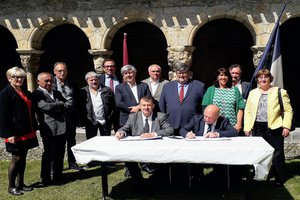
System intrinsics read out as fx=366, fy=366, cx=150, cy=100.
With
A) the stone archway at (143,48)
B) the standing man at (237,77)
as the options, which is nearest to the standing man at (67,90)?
the standing man at (237,77)

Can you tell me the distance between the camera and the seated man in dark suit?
155 inches

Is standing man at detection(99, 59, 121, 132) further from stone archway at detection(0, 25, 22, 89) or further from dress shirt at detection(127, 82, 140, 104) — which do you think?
stone archway at detection(0, 25, 22, 89)

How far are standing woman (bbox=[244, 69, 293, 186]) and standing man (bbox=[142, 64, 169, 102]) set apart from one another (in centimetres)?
119

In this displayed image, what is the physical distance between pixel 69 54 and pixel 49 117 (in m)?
6.59

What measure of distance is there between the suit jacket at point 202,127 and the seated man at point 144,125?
0.22 m

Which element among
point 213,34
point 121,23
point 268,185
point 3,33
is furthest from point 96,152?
point 3,33

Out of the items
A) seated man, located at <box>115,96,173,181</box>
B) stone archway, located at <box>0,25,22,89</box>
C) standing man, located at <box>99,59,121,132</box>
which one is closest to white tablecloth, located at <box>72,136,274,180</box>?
seated man, located at <box>115,96,173,181</box>

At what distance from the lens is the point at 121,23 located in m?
7.37

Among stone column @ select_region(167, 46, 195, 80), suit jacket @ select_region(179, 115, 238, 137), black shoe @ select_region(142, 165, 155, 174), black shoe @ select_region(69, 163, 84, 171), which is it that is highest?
stone column @ select_region(167, 46, 195, 80)

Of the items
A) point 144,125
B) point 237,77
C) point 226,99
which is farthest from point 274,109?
point 144,125

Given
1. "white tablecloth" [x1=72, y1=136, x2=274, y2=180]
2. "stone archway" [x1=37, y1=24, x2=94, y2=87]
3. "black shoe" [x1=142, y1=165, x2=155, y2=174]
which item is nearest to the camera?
"white tablecloth" [x1=72, y1=136, x2=274, y2=180]

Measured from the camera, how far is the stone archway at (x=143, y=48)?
1038 centimetres

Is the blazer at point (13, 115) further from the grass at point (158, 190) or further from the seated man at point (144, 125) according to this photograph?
the seated man at point (144, 125)

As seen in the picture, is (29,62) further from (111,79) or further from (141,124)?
(141,124)
